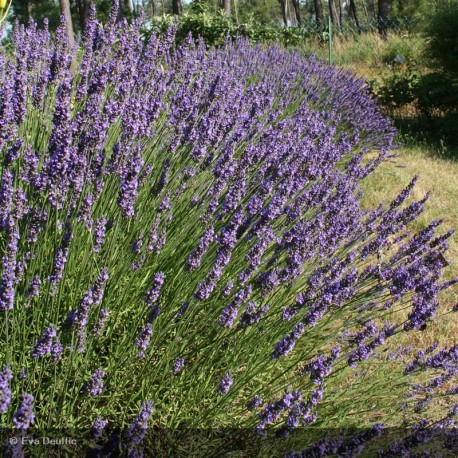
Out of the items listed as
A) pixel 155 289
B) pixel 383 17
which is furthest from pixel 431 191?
pixel 383 17

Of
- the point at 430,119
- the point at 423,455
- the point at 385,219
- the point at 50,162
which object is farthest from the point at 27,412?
the point at 430,119

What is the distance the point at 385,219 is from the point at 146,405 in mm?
1505

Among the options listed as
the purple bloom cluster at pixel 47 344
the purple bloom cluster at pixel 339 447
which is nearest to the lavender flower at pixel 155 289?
the purple bloom cluster at pixel 47 344

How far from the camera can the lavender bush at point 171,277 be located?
162 centimetres

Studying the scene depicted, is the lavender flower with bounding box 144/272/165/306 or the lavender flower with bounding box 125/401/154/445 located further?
the lavender flower with bounding box 144/272/165/306

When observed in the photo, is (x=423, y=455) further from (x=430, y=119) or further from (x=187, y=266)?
(x=430, y=119)

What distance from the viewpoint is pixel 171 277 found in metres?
2.13

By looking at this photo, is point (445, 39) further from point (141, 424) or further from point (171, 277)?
point (141, 424)

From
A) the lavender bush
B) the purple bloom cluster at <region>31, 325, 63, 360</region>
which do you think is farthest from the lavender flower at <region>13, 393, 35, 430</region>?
the purple bloom cluster at <region>31, 325, 63, 360</region>

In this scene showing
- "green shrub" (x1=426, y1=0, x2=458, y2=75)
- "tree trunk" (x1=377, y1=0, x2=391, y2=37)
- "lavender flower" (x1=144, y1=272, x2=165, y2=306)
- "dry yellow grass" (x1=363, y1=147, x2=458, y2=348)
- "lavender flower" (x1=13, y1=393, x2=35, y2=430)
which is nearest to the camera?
"lavender flower" (x1=13, y1=393, x2=35, y2=430)

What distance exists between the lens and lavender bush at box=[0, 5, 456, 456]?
162 centimetres

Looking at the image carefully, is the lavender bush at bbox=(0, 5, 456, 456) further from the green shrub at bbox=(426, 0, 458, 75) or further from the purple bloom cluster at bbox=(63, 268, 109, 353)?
Result: the green shrub at bbox=(426, 0, 458, 75)

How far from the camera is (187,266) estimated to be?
1.69 meters

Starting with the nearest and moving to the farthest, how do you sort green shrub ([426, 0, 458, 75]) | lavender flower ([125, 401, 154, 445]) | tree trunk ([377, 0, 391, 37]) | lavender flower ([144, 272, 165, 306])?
lavender flower ([125, 401, 154, 445]) < lavender flower ([144, 272, 165, 306]) < green shrub ([426, 0, 458, 75]) < tree trunk ([377, 0, 391, 37])
